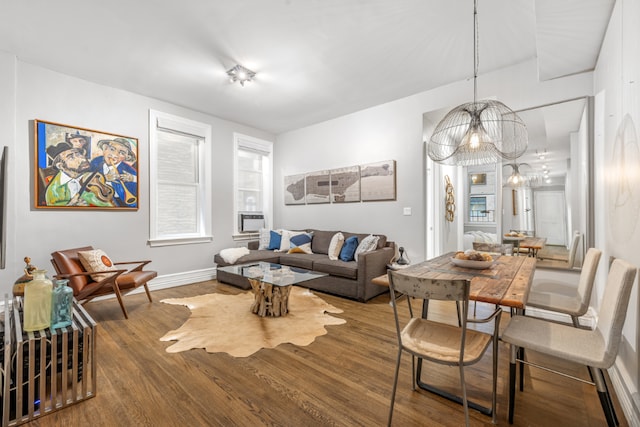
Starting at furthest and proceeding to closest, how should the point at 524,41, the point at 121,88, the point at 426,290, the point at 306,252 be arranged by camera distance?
the point at 306,252, the point at 121,88, the point at 524,41, the point at 426,290

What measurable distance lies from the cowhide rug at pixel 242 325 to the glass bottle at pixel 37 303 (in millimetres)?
895

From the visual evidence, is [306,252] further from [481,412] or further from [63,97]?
[63,97]

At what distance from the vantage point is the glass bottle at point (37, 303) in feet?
5.35

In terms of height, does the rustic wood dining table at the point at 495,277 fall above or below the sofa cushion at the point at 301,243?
above

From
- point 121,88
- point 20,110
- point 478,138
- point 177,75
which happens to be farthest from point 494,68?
point 20,110

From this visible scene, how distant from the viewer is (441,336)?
1.59m

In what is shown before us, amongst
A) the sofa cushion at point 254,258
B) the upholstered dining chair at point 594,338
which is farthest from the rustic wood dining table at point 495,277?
the sofa cushion at point 254,258

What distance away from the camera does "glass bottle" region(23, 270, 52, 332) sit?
5.35ft

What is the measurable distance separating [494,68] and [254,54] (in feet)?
9.16

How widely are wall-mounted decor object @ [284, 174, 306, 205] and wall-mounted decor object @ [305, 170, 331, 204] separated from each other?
13 centimetres

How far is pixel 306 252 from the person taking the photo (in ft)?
15.5

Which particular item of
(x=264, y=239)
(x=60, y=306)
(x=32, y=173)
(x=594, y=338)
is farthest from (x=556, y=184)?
(x=32, y=173)

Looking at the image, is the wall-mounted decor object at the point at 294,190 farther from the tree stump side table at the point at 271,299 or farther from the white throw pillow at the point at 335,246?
the tree stump side table at the point at 271,299

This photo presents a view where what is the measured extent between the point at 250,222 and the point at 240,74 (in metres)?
2.82
